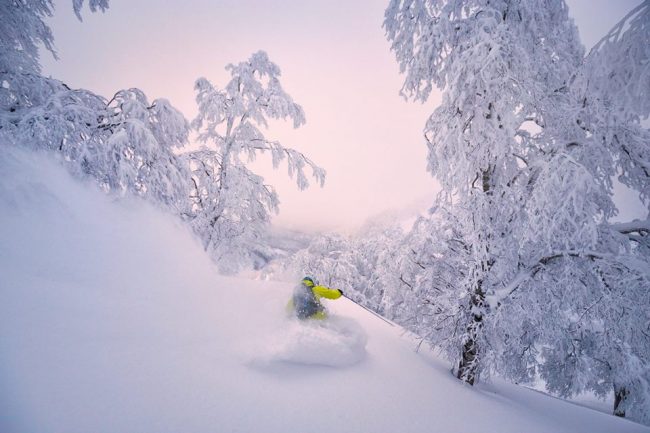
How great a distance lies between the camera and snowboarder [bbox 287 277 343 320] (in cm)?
366

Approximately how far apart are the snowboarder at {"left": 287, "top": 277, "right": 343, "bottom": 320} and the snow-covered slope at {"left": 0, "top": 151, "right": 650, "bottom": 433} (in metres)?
0.22

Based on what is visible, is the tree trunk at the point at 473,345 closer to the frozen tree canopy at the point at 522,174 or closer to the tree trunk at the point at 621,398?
the frozen tree canopy at the point at 522,174

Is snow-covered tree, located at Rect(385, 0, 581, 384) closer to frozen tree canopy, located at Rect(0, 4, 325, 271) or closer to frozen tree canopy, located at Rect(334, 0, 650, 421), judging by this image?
frozen tree canopy, located at Rect(334, 0, 650, 421)

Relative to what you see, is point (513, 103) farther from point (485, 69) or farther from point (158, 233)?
point (158, 233)

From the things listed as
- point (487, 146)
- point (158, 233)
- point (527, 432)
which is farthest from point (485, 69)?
point (158, 233)

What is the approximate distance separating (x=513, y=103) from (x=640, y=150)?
6.60 feet

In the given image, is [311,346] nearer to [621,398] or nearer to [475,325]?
[475,325]

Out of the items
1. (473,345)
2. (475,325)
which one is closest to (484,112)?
(475,325)

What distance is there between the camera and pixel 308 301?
370 cm

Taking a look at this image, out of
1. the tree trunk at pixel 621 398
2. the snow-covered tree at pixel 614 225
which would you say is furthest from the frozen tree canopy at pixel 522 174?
the tree trunk at pixel 621 398

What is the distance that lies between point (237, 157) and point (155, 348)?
6151mm

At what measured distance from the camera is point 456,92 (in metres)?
4.37

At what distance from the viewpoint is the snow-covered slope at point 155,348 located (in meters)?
1.74

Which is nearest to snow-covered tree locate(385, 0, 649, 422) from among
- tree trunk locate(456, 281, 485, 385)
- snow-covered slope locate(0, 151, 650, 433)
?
tree trunk locate(456, 281, 485, 385)
